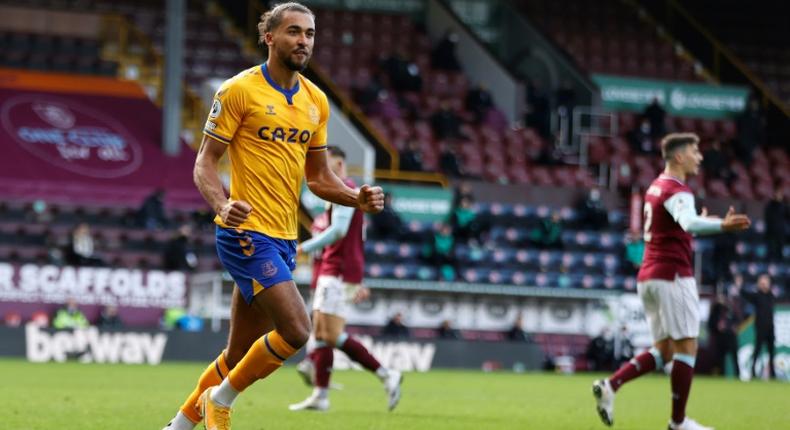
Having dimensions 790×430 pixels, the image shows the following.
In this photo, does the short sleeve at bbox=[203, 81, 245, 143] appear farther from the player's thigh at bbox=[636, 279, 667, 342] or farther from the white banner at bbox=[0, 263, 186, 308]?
the white banner at bbox=[0, 263, 186, 308]

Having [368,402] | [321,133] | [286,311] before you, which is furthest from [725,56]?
[286,311]

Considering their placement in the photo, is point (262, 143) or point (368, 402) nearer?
point (262, 143)

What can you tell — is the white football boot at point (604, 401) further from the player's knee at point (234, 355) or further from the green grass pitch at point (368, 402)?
the player's knee at point (234, 355)

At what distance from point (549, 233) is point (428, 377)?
889 centimetres

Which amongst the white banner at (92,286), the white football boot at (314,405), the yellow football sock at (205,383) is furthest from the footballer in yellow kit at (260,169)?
the white banner at (92,286)

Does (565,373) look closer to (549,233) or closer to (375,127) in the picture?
(549,233)

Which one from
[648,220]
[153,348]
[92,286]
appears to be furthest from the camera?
[92,286]

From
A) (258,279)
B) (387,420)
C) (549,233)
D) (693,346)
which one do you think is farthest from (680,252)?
(549,233)

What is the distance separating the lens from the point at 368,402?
14.2 meters

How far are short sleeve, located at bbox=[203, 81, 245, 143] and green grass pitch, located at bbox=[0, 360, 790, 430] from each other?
287 cm

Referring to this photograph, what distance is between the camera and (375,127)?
31.6 meters

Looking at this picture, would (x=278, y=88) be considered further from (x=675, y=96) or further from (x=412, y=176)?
(x=675, y=96)

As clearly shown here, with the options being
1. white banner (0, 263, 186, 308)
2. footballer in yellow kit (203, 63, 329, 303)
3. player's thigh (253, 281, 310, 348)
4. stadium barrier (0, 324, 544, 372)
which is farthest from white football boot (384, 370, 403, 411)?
white banner (0, 263, 186, 308)

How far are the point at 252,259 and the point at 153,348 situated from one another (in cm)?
1578
